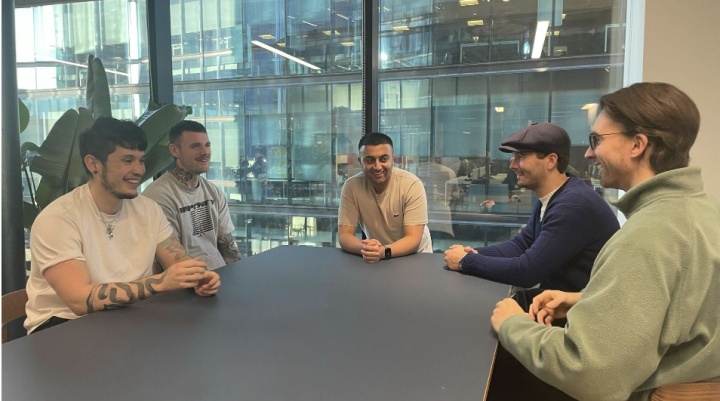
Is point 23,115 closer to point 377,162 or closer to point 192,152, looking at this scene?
point 192,152

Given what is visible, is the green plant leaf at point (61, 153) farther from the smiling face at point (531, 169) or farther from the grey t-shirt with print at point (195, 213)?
the smiling face at point (531, 169)

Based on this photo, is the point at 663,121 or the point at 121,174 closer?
the point at 663,121

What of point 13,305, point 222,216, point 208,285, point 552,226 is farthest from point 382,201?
point 13,305

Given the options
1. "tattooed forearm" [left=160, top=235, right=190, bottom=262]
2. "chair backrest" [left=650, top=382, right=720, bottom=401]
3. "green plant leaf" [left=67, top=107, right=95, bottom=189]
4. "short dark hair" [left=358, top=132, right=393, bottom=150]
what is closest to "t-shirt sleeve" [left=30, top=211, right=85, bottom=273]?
"tattooed forearm" [left=160, top=235, right=190, bottom=262]

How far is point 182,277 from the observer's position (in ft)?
5.26

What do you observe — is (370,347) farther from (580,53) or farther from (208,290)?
(580,53)

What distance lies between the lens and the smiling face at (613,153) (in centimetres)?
118

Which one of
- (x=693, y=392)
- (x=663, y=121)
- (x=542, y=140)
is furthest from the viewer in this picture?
(x=542, y=140)

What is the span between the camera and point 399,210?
2799 millimetres

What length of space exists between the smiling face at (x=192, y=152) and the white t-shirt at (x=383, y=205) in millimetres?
851

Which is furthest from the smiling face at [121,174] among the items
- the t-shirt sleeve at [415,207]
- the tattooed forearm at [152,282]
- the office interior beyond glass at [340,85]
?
the t-shirt sleeve at [415,207]

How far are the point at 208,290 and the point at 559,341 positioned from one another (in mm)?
1142

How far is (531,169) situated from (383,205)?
1023mm

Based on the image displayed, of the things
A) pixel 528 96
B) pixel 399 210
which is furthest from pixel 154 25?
pixel 528 96
